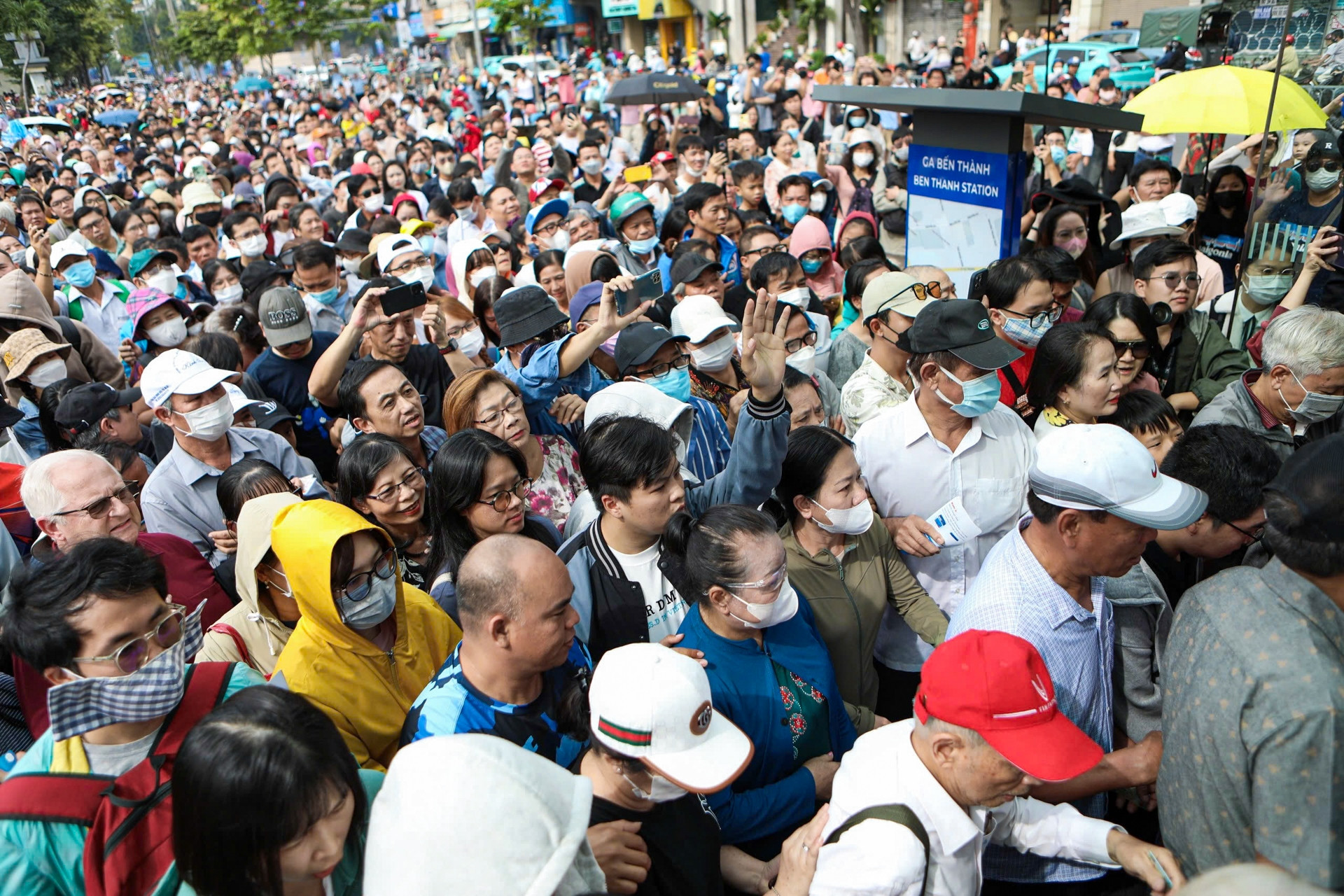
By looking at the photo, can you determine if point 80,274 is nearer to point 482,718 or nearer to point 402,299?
point 402,299

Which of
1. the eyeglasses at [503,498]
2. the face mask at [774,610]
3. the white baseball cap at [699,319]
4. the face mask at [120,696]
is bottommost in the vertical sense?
the face mask at [774,610]

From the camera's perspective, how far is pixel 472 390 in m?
3.83

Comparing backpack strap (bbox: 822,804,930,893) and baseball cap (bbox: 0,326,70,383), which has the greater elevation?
baseball cap (bbox: 0,326,70,383)

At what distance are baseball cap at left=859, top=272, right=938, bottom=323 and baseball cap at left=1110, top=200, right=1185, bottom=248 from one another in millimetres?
2158

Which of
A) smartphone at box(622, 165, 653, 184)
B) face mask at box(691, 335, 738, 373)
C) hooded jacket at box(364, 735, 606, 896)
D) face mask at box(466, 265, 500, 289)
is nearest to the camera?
hooded jacket at box(364, 735, 606, 896)

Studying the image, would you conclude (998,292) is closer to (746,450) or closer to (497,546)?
(746,450)

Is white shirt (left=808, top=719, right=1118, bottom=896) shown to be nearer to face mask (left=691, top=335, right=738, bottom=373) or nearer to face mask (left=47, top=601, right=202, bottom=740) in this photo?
face mask (left=47, top=601, right=202, bottom=740)

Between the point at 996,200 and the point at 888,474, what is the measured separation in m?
3.05

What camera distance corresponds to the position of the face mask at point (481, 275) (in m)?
6.45

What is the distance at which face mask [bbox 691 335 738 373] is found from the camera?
13.9ft

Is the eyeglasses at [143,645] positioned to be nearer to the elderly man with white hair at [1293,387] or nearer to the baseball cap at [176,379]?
the baseball cap at [176,379]

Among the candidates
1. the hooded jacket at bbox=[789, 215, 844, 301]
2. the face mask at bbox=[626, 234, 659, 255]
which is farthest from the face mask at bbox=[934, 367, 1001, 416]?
the face mask at bbox=[626, 234, 659, 255]

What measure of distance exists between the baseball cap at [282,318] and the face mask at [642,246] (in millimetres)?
2972

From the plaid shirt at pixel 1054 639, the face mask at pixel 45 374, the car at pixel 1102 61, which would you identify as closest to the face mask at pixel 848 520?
the plaid shirt at pixel 1054 639
